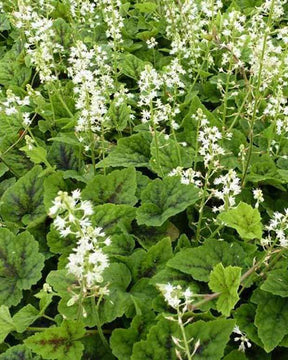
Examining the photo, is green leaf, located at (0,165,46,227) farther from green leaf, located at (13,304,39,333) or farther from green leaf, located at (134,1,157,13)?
green leaf, located at (134,1,157,13)

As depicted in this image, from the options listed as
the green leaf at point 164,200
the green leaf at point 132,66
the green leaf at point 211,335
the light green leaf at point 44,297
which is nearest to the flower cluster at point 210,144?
the green leaf at point 164,200

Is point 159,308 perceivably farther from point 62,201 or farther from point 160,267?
point 62,201

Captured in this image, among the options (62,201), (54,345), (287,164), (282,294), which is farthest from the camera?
(287,164)

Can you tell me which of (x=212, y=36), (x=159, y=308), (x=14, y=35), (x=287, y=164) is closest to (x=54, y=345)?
(x=159, y=308)

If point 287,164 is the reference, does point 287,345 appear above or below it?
below

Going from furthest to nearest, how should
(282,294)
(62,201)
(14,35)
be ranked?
(14,35)
(282,294)
(62,201)

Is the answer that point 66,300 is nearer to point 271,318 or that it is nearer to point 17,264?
point 17,264
